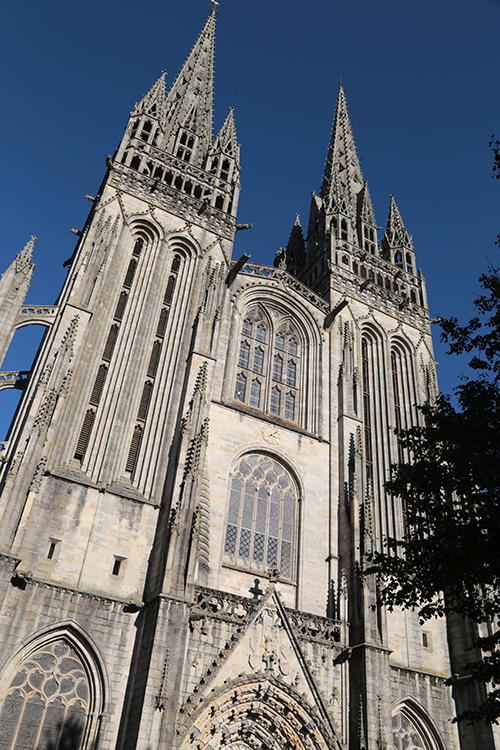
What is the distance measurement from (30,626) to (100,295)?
12136 millimetres

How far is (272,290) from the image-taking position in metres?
29.5

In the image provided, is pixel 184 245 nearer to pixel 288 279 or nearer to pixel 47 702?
Answer: pixel 288 279

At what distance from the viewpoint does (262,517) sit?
2272 cm

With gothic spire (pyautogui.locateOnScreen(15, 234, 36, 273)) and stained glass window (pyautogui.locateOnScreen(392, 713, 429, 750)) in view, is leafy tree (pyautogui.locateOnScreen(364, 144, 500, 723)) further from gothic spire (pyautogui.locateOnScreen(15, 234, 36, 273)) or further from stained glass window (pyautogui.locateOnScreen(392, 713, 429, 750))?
gothic spire (pyautogui.locateOnScreen(15, 234, 36, 273))

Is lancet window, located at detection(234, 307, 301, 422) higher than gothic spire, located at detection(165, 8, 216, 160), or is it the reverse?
gothic spire, located at detection(165, 8, 216, 160)

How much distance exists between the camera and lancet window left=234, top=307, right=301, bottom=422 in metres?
26.1

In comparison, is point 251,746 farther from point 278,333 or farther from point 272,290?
point 272,290

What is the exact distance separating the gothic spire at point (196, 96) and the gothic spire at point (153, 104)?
2.12ft

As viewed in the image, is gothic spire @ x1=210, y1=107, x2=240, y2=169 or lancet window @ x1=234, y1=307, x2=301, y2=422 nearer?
lancet window @ x1=234, y1=307, x2=301, y2=422

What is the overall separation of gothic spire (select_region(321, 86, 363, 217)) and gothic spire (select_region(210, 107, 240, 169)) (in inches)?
248

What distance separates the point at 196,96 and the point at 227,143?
4980mm

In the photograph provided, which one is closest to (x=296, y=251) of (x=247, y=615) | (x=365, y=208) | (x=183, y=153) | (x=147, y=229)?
(x=365, y=208)

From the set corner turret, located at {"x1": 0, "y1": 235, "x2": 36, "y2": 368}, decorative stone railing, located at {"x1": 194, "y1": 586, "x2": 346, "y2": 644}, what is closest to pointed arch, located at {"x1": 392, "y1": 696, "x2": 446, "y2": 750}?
decorative stone railing, located at {"x1": 194, "y1": 586, "x2": 346, "y2": 644}

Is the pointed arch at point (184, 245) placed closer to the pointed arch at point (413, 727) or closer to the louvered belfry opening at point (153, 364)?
the louvered belfry opening at point (153, 364)
